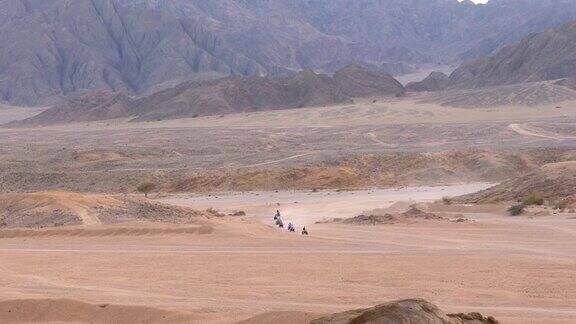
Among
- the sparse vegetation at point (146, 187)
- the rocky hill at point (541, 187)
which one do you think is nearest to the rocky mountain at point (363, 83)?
the sparse vegetation at point (146, 187)

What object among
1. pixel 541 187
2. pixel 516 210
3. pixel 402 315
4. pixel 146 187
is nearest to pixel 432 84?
pixel 146 187

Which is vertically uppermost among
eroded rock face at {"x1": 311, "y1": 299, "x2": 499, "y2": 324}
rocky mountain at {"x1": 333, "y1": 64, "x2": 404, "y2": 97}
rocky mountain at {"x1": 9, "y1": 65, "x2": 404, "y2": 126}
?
rocky mountain at {"x1": 333, "y1": 64, "x2": 404, "y2": 97}

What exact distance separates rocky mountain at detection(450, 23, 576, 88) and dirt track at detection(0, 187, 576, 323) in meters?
103

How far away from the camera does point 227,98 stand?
12688 cm

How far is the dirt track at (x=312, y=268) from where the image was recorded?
47.3 feet

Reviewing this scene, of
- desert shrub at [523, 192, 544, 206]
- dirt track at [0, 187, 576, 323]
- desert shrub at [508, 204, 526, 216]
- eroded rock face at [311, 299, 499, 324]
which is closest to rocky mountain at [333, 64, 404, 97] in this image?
desert shrub at [523, 192, 544, 206]

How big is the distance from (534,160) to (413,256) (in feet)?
113

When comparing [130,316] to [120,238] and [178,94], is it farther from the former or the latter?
[178,94]

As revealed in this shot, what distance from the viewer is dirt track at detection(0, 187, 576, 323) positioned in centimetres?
1442

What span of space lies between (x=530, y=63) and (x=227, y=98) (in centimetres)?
5051

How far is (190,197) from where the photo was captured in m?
47.8

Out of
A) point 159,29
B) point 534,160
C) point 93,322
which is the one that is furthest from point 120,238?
point 159,29

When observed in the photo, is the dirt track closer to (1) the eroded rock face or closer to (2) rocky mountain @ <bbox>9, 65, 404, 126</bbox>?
(1) the eroded rock face

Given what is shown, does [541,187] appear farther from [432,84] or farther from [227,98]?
[432,84]
